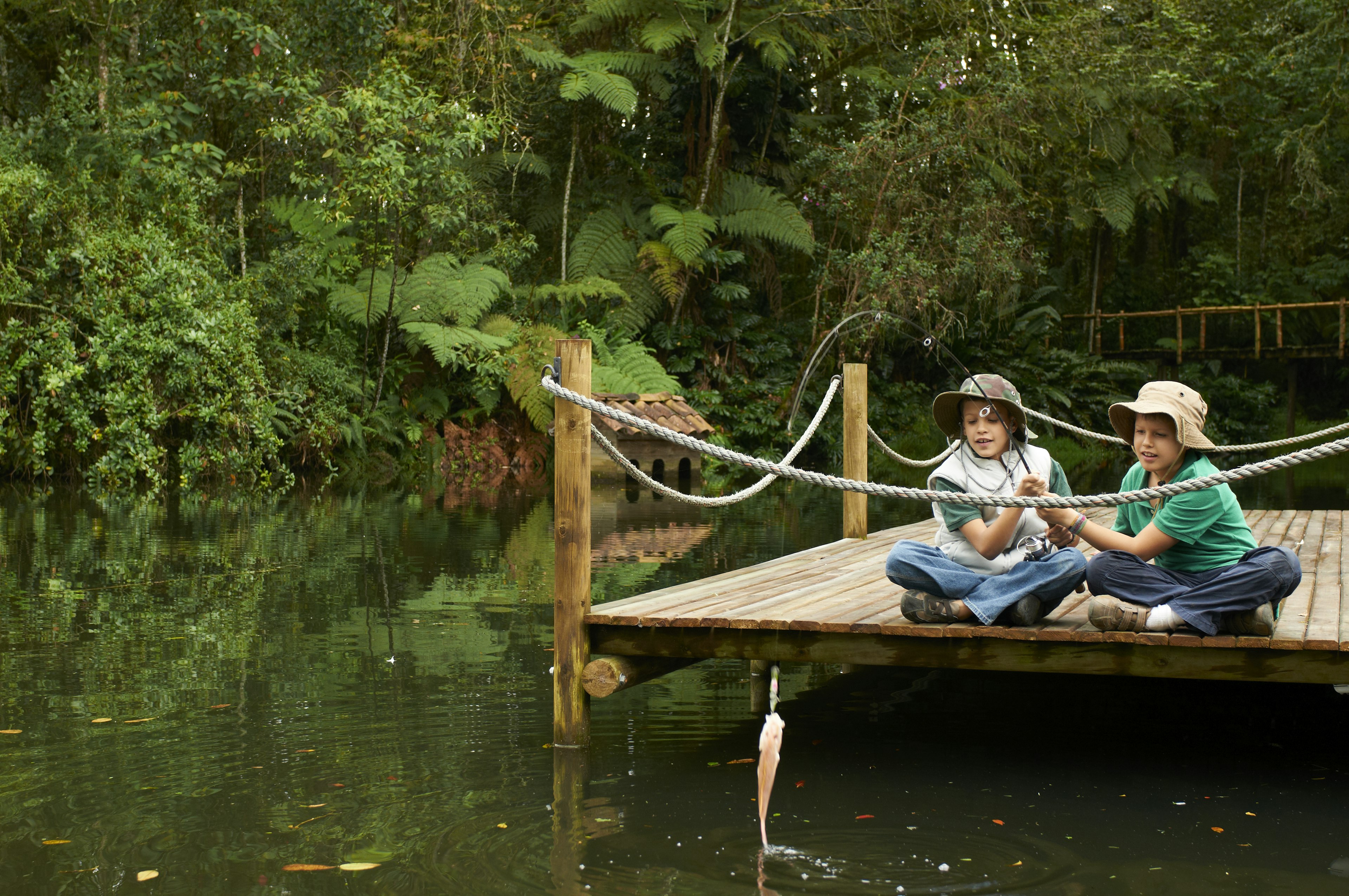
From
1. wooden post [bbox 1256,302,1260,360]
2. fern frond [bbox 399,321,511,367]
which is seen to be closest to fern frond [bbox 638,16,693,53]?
fern frond [bbox 399,321,511,367]

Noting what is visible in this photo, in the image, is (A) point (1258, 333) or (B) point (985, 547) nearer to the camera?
(B) point (985, 547)

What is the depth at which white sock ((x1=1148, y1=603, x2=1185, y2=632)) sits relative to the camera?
11.9ft

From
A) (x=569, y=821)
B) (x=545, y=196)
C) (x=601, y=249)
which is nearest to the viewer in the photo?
(x=569, y=821)

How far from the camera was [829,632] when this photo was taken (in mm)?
3914

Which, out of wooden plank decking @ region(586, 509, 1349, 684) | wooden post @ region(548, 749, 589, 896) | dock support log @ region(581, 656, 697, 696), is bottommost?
wooden post @ region(548, 749, 589, 896)

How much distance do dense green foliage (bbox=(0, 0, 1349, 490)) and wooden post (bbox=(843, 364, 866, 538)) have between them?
26.9ft

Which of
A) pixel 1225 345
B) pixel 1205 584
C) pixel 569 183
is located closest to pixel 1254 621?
pixel 1205 584

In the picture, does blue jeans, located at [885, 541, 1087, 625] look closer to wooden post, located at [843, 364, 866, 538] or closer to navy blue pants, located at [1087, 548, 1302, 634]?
navy blue pants, located at [1087, 548, 1302, 634]

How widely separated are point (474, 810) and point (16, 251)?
450 inches

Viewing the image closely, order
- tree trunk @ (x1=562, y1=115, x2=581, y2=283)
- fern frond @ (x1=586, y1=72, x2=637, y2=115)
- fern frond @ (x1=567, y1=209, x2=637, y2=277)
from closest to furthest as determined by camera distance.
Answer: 1. fern frond @ (x1=586, y1=72, x2=637, y2=115)
2. fern frond @ (x1=567, y1=209, x2=637, y2=277)
3. tree trunk @ (x1=562, y1=115, x2=581, y2=283)

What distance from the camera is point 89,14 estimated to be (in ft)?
49.2

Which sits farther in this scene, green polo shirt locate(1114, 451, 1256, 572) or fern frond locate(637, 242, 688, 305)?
fern frond locate(637, 242, 688, 305)

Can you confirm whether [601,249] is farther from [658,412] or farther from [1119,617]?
[1119,617]

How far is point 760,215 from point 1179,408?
1533cm
